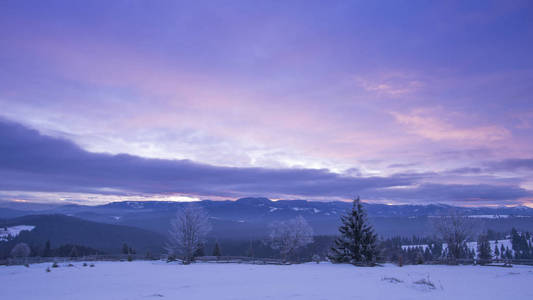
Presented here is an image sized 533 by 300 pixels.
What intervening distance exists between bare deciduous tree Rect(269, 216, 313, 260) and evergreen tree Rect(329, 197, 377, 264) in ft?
56.3

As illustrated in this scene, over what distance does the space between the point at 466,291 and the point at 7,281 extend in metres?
26.0

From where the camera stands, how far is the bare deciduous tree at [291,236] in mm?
54969

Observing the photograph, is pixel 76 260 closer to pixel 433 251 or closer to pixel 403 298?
pixel 403 298

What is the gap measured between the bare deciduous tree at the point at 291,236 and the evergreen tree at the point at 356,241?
17170 mm

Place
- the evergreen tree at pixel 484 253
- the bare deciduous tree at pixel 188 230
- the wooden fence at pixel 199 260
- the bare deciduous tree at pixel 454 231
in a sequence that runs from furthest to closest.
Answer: the bare deciduous tree at pixel 188 230 < the bare deciduous tree at pixel 454 231 < the evergreen tree at pixel 484 253 < the wooden fence at pixel 199 260

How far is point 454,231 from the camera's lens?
4531 cm

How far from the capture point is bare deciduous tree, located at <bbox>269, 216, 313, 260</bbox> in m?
55.0

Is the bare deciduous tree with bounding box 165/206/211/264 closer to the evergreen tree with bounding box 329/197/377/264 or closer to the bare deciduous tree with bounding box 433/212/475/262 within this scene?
the evergreen tree with bounding box 329/197/377/264

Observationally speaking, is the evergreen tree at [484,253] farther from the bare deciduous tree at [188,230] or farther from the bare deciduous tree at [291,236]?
the bare deciduous tree at [188,230]

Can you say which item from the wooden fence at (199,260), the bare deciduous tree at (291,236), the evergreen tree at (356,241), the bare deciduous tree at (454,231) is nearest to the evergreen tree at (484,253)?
the wooden fence at (199,260)

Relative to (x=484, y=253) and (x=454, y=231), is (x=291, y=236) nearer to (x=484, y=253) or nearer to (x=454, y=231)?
(x=454, y=231)

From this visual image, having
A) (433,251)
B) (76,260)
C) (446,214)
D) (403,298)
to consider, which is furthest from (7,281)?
(433,251)

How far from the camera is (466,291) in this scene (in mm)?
13547

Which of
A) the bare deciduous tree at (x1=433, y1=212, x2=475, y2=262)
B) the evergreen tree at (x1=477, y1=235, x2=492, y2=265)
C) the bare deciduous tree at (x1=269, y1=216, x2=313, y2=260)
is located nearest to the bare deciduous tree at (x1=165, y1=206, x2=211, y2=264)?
the bare deciduous tree at (x1=269, y1=216, x2=313, y2=260)
